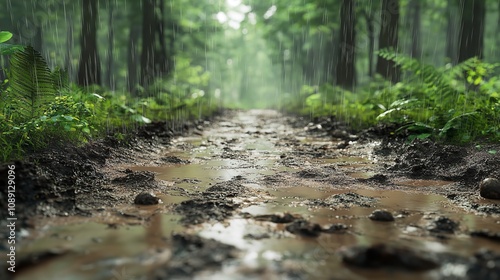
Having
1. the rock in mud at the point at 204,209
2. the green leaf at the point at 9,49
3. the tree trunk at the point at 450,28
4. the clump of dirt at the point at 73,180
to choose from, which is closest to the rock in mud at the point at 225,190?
the rock in mud at the point at 204,209

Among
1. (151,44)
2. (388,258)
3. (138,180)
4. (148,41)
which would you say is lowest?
(138,180)

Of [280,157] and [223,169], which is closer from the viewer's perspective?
[223,169]

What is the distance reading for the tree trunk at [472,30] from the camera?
1243 cm

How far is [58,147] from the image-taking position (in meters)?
4.47

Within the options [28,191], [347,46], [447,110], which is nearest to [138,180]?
[28,191]

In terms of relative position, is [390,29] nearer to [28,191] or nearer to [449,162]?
[449,162]

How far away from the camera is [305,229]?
2549 millimetres

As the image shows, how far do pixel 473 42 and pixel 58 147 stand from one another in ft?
41.8

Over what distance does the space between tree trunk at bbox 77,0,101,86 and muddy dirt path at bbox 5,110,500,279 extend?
9.16 metres

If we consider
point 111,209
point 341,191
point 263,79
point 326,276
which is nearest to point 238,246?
point 326,276

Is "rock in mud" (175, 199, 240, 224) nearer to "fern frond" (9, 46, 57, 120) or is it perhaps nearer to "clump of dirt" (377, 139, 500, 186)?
"clump of dirt" (377, 139, 500, 186)

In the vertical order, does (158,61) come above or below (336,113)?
above

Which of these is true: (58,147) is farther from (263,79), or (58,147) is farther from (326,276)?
(263,79)

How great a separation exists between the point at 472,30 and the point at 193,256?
13.4 m
